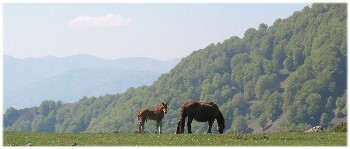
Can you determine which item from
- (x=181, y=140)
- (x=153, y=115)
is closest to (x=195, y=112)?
(x=153, y=115)

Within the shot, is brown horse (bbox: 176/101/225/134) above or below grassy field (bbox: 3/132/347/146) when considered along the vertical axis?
above

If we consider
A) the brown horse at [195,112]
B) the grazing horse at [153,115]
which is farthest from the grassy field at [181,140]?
the brown horse at [195,112]

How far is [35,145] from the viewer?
2645cm

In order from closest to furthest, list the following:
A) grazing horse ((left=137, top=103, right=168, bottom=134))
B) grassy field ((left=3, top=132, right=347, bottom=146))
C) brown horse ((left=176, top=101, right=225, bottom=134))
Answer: grassy field ((left=3, top=132, right=347, bottom=146)) → grazing horse ((left=137, top=103, right=168, bottom=134)) → brown horse ((left=176, top=101, right=225, bottom=134))

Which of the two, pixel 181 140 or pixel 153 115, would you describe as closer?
pixel 181 140

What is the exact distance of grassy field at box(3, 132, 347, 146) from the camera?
2670 cm

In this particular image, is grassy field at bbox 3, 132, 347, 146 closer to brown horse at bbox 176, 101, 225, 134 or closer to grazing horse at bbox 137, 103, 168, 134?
grazing horse at bbox 137, 103, 168, 134

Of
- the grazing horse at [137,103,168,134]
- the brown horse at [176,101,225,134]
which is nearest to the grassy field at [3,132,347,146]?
the grazing horse at [137,103,168,134]

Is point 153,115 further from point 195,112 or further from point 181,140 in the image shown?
point 181,140

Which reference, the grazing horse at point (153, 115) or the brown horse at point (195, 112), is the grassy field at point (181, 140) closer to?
the grazing horse at point (153, 115)

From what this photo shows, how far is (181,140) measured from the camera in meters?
28.3

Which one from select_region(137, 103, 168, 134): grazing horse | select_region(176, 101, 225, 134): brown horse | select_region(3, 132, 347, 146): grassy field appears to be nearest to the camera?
select_region(3, 132, 347, 146): grassy field

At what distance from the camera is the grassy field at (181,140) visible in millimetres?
26703

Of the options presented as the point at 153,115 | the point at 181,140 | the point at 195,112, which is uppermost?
the point at 195,112
